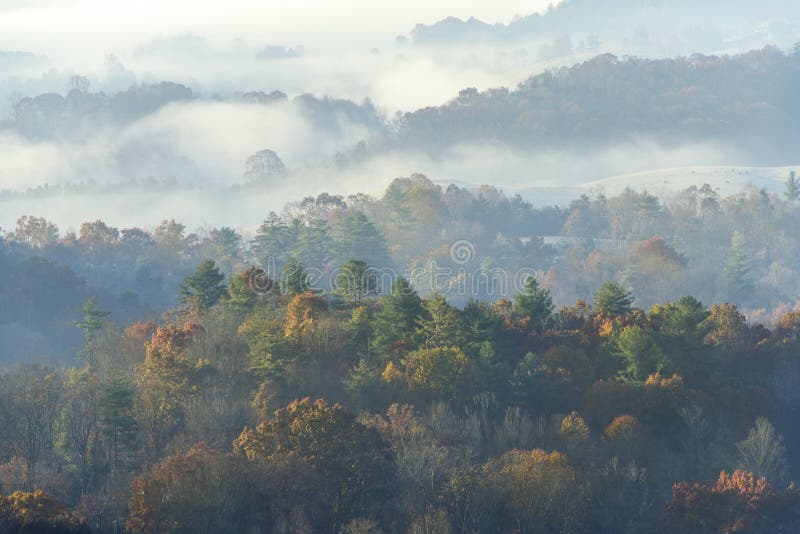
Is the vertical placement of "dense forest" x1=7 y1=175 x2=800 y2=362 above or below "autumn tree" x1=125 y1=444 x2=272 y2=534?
above

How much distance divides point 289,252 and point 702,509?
92.3 m

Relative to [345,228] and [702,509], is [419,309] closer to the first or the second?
[702,509]

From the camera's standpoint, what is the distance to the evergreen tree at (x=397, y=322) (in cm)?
6222

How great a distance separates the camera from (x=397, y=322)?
6362cm

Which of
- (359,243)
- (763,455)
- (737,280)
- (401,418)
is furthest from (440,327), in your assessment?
(737,280)

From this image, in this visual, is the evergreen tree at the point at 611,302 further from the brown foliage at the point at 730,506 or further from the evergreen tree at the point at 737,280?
the evergreen tree at the point at 737,280

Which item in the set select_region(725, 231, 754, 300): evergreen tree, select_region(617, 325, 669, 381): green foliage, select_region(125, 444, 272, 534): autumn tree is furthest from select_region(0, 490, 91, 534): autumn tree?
select_region(725, 231, 754, 300): evergreen tree

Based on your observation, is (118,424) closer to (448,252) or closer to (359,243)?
(359,243)

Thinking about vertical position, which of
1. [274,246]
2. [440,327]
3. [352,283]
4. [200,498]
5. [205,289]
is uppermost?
[274,246]

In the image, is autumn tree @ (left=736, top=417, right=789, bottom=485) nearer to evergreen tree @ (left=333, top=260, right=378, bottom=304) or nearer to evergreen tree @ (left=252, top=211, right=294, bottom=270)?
evergreen tree @ (left=333, top=260, right=378, bottom=304)

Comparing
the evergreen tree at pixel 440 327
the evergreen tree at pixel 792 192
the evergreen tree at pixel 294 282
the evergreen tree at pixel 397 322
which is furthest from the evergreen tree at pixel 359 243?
the evergreen tree at pixel 792 192

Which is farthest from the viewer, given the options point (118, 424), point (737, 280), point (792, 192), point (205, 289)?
point (792, 192)

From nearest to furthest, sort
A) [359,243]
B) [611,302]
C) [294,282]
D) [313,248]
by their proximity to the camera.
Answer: [294,282]
[611,302]
[313,248]
[359,243]

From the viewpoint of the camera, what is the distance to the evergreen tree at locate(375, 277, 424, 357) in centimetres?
6222
